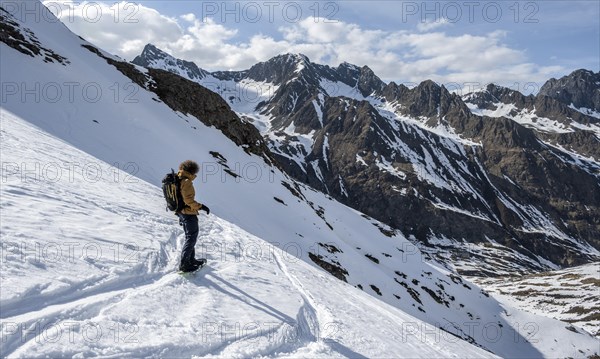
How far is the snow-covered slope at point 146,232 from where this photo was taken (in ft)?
24.2

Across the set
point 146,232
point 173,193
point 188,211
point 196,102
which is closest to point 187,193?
point 173,193

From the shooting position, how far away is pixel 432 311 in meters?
45.1

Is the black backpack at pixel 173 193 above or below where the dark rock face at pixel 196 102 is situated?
below

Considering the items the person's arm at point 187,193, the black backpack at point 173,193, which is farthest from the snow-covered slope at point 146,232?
→ the person's arm at point 187,193

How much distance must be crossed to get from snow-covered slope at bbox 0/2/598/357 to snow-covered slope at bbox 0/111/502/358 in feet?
0.15

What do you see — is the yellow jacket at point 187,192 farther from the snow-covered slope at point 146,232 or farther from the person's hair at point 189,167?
the snow-covered slope at point 146,232

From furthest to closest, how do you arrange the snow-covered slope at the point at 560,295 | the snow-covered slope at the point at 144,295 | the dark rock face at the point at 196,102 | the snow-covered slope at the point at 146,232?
the snow-covered slope at the point at 560,295, the dark rock face at the point at 196,102, the snow-covered slope at the point at 146,232, the snow-covered slope at the point at 144,295

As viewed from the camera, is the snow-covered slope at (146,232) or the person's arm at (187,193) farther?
the person's arm at (187,193)

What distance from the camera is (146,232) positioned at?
12.0 m

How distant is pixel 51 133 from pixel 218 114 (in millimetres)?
33837

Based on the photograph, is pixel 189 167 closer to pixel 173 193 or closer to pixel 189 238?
pixel 173 193

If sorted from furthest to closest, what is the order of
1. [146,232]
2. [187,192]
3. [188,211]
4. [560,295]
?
[560,295], [146,232], [188,211], [187,192]

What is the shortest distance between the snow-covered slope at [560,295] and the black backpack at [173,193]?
78355 millimetres

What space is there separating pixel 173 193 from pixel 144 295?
275 cm
